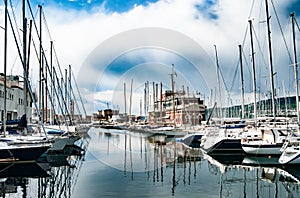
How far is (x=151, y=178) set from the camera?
55.7 ft

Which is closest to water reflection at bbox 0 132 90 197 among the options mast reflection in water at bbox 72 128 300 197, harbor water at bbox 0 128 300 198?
harbor water at bbox 0 128 300 198

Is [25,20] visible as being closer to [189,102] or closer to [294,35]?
[294,35]

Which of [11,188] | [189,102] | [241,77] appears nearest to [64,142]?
[11,188]

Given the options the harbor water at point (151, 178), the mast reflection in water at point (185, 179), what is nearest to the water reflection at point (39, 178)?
the harbor water at point (151, 178)

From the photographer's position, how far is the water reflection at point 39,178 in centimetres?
1368

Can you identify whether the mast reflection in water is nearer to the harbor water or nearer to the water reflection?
the harbor water

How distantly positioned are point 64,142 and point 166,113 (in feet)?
198

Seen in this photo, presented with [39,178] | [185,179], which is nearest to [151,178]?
[185,179]

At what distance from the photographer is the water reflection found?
44.9 ft

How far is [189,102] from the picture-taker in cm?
7350

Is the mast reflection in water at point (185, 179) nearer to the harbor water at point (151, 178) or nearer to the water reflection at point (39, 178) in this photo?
the harbor water at point (151, 178)

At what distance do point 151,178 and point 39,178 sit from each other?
19.7ft

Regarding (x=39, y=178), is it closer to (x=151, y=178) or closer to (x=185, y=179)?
(x=151, y=178)

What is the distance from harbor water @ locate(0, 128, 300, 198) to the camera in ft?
44.8
